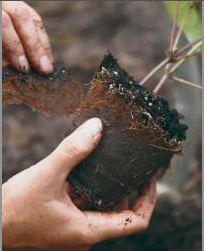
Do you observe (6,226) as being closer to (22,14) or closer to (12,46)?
(12,46)

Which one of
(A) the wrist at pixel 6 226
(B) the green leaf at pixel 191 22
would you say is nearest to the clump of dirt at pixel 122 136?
(A) the wrist at pixel 6 226

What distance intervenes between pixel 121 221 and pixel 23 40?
23.1 inches

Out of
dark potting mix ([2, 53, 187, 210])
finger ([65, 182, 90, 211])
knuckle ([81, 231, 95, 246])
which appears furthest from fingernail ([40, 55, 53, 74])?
knuckle ([81, 231, 95, 246])

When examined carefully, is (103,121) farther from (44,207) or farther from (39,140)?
(39,140)

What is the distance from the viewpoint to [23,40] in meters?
1.37

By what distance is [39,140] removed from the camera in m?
3.15

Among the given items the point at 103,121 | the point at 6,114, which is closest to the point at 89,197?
the point at 103,121

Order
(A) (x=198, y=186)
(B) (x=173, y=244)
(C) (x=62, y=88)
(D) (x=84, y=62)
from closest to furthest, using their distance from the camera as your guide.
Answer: (C) (x=62, y=88) → (B) (x=173, y=244) → (A) (x=198, y=186) → (D) (x=84, y=62)

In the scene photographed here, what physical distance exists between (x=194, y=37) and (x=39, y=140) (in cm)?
184

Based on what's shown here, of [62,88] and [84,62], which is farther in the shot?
[84,62]

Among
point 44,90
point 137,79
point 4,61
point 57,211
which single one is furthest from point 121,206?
point 137,79

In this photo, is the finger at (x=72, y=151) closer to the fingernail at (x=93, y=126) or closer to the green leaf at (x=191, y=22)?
the fingernail at (x=93, y=126)

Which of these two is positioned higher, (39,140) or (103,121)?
(103,121)

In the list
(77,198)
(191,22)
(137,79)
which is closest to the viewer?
(77,198)
